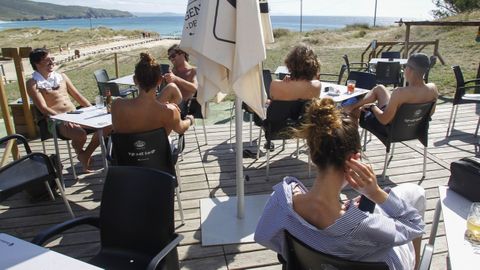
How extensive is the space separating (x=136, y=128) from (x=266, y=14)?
1.28 metres

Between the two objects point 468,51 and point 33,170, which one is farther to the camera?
point 468,51

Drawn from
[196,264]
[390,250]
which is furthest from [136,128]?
[390,250]

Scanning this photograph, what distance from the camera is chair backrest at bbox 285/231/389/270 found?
1.19 metres

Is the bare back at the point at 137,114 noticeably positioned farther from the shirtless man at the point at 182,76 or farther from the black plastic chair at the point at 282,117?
the shirtless man at the point at 182,76

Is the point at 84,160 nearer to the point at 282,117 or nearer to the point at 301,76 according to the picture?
the point at 282,117

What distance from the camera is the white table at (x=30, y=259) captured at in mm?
1206

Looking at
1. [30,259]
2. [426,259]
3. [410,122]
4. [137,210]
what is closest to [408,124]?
[410,122]

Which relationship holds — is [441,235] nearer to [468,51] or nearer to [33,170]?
[33,170]

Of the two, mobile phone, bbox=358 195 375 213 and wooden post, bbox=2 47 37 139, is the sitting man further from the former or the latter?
wooden post, bbox=2 47 37 139

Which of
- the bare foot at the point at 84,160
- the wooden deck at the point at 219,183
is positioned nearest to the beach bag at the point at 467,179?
the wooden deck at the point at 219,183

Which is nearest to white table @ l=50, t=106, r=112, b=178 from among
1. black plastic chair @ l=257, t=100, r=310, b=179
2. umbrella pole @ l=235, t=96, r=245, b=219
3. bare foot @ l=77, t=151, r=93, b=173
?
bare foot @ l=77, t=151, r=93, b=173

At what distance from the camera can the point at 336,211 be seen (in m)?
1.37

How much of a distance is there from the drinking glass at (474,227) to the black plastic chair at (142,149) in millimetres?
1751

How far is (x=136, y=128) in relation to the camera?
2652 millimetres
